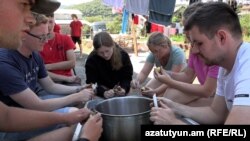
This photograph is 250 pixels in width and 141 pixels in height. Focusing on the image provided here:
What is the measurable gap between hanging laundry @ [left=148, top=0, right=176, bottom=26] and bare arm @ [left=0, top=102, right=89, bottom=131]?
3151 mm

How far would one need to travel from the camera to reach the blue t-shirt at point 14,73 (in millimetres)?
1669

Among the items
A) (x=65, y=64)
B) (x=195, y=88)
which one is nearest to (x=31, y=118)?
(x=195, y=88)

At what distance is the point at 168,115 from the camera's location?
1387mm

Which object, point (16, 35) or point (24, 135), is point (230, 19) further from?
point (24, 135)

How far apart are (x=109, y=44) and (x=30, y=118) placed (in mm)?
1390

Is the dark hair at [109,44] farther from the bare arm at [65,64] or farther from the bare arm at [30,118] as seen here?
the bare arm at [30,118]

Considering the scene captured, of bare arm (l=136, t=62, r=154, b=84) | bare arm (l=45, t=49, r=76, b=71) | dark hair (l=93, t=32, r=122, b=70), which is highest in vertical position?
dark hair (l=93, t=32, r=122, b=70)

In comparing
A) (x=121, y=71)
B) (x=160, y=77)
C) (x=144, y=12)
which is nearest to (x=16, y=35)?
(x=160, y=77)

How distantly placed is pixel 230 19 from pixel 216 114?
1.79 ft

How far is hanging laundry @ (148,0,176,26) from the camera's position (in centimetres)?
432

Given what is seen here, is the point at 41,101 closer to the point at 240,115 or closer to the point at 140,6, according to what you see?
the point at 240,115

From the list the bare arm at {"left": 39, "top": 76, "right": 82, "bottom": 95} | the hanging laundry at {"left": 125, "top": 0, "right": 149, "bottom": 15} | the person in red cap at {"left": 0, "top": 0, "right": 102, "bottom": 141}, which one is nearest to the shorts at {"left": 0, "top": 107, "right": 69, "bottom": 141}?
the person in red cap at {"left": 0, "top": 0, "right": 102, "bottom": 141}

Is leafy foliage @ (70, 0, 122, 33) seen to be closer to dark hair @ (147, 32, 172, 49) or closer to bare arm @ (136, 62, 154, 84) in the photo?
bare arm @ (136, 62, 154, 84)

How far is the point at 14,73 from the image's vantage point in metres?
1.70
